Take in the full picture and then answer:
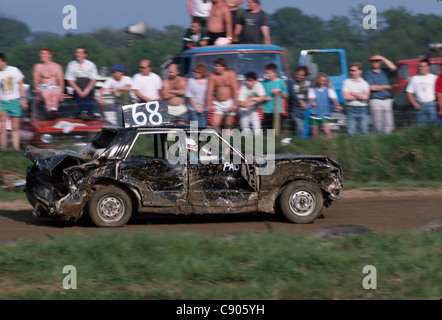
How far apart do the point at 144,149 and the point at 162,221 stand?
42.0 inches

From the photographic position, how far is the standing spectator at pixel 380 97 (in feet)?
47.5

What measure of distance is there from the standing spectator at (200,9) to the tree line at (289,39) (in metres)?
1.59

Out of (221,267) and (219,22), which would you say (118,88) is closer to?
(219,22)

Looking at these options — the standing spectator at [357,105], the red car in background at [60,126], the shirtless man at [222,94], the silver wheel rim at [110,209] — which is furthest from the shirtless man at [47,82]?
the standing spectator at [357,105]

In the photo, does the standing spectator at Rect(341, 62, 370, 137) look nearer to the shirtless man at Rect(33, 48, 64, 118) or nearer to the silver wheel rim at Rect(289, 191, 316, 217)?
the silver wheel rim at Rect(289, 191, 316, 217)

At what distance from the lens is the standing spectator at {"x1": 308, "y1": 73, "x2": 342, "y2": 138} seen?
46.9ft

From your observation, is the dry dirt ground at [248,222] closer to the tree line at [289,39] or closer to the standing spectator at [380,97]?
the standing spectator at [380,97]

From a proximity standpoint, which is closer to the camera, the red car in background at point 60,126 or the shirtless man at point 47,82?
the red car in background at point 60,126

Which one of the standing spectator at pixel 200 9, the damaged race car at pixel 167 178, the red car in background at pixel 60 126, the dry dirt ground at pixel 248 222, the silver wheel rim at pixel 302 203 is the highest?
the standing spectator at pixel 200 9

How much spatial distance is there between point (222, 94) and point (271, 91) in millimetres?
1216

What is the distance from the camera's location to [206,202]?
9180 mm

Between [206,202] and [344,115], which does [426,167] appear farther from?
[206,202]

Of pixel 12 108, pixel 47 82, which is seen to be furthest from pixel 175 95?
pixel 12 108
